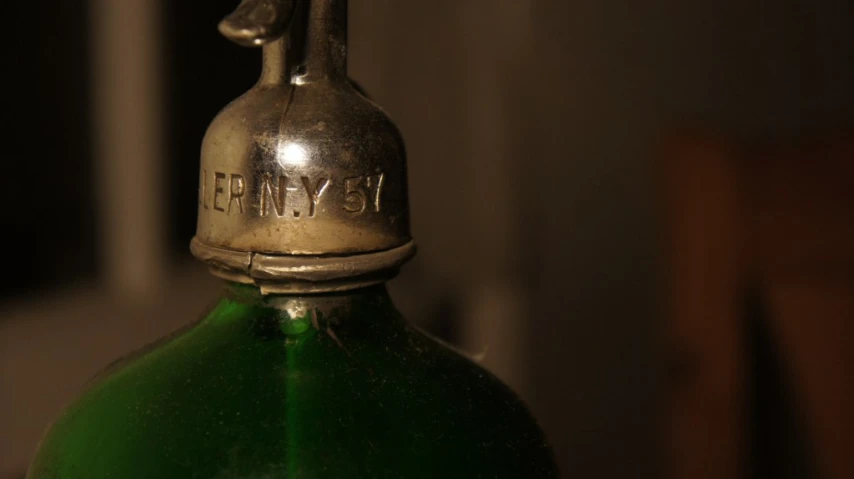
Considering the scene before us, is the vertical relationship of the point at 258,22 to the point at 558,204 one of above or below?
above

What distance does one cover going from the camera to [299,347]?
1.03 feet

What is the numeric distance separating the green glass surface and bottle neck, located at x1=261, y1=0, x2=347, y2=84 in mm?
73

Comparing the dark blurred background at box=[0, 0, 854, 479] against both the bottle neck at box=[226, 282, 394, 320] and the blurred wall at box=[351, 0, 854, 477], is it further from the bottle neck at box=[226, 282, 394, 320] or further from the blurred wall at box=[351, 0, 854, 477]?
the bottle neck at box=[226, 282, 394, 320]

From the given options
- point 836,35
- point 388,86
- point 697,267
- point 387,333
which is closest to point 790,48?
point 836,35

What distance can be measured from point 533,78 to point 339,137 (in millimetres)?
323

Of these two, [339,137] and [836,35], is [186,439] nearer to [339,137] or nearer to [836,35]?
[339,137]

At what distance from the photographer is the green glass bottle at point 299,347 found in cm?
28

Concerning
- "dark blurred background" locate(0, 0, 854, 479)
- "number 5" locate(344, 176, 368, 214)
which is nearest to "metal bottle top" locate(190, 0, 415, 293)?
"number 5" locate(344, 176, 368, 214)

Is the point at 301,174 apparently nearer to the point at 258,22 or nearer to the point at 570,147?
the point at 258,22

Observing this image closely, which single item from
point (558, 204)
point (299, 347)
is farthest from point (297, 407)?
point (558, 204)

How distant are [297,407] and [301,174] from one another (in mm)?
71

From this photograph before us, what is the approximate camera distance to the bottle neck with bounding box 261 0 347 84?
1.03 ft

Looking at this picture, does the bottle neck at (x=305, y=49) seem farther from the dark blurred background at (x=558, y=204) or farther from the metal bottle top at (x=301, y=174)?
the dark blurred background at (x=558, y=204)

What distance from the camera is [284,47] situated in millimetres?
313
